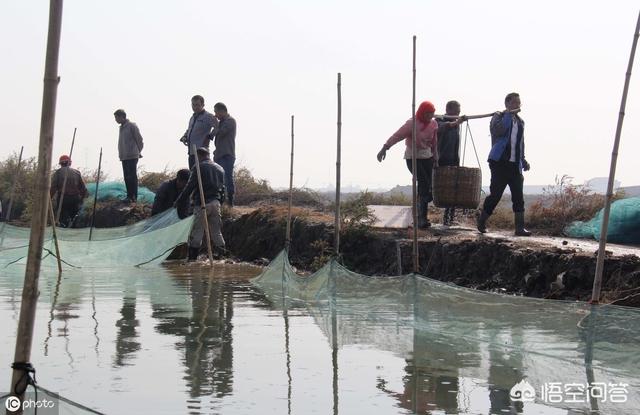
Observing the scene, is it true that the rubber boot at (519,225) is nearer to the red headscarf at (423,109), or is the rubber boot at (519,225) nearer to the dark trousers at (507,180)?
the dark trousers at (507,180)

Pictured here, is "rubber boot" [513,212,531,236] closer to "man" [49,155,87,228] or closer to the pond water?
the pond water

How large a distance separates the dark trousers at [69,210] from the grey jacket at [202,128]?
2989 mm

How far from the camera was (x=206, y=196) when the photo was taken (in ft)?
Answer: 44.7

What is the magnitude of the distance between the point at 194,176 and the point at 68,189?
12.6 feet

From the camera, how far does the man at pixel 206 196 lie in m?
13.5

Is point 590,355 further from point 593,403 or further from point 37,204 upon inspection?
point 37,204

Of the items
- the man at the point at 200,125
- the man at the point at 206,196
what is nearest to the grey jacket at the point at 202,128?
the man at the point at 200,125

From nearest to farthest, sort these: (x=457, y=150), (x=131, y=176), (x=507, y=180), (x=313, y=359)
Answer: (x=313, y=359) < (x=507, y=180) < (x=457, y=150) < (x=131, y=176)

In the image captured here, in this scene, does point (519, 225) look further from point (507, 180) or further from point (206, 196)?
point (206, 196)

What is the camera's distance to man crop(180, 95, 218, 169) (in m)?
14.8

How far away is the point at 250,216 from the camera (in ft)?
50.4

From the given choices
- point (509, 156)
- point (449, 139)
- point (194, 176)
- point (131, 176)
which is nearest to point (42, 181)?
point (509, 156)

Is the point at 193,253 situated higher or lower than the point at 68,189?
lower

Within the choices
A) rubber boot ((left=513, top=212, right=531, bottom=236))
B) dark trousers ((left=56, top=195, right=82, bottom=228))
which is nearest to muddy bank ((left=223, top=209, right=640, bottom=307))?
rubber boot ((left=513, top=212, right=531, bottom=236))
